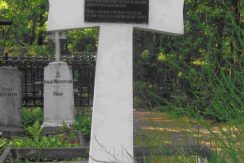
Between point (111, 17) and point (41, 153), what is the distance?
2806 millimetres

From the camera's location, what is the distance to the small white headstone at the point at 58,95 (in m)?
11.9

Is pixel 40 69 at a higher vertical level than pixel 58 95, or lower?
higher

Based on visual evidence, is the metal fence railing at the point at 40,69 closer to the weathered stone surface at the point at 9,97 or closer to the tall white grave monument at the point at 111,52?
the weathered stone surface at the point at 9,97

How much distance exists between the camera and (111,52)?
5.86 m

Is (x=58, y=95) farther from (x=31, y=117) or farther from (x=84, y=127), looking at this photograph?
(x=31, y=117)

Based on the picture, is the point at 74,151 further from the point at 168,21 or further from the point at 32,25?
the point at 32,25

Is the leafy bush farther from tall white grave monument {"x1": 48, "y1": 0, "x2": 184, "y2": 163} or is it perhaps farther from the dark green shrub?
tall white grave monument {"x1": 48, "y1": 0, "x2": 184, "y2": 163}

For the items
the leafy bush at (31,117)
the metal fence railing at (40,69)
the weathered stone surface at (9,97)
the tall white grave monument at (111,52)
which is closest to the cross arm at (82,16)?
the tall white grave monument at (111,52)

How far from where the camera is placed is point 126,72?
5902 mm

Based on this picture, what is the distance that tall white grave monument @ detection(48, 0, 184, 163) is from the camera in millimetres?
5871

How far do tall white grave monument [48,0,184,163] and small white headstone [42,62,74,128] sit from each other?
6.04m

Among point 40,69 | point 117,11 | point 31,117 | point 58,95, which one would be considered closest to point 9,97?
point 31,117

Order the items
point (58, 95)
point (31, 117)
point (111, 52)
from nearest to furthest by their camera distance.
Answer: point (111, 52)
point (58, 95)
point (31, 117)

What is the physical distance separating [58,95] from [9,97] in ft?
3.72
